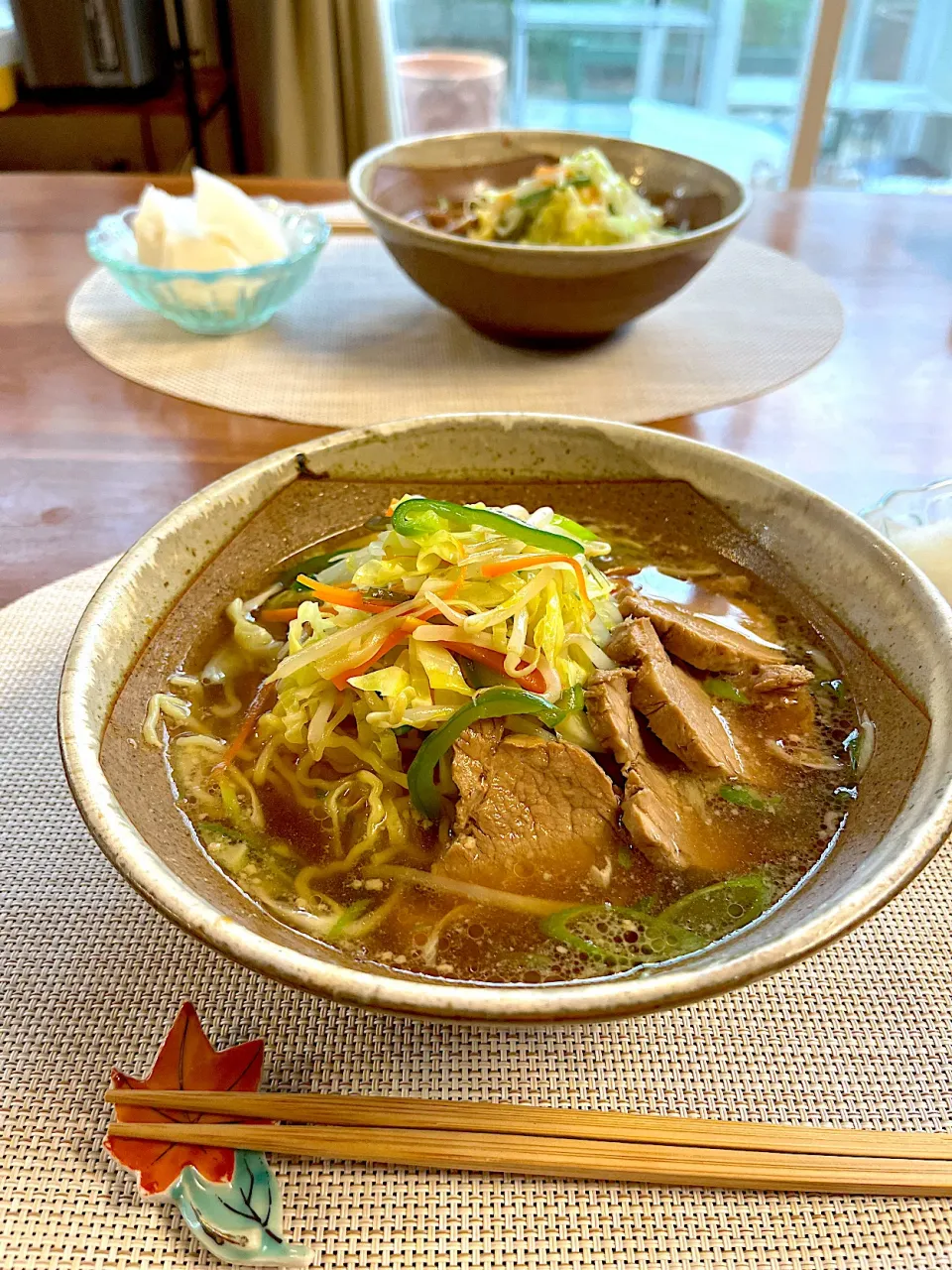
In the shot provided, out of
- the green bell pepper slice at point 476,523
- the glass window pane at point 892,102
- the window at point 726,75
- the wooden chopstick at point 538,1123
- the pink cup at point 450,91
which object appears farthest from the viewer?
the window at point 726,75

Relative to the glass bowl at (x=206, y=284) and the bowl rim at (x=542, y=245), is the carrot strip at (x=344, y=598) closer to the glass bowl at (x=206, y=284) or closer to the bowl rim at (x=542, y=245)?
the bowl rim at (x=542, y=245)

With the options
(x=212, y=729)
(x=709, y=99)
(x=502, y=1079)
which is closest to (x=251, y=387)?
(x=212, y=729)

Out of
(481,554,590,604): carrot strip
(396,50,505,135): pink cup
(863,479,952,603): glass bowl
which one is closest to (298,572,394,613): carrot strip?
(481,554,590,604): carrot strip

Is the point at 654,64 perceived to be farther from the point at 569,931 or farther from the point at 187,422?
the point at 569,931

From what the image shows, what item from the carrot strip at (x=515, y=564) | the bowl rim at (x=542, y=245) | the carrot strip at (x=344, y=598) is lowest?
the carrot strip at (x=344, y=598)

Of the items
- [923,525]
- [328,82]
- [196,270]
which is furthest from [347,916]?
[328,82]

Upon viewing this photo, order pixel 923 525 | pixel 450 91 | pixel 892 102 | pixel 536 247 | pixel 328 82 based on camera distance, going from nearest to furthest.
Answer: pixel 923 525 → pixel 536 247 → pixel 450 91 → pixel 328 82 → pixel 892 102

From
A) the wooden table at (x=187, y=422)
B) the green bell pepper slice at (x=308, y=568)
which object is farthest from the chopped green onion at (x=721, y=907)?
the wooden table at (x=187, y=422)
